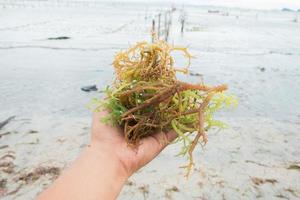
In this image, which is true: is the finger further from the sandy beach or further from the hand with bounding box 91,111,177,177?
the sandy beach

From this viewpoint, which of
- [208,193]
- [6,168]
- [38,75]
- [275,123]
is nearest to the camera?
[208,193]

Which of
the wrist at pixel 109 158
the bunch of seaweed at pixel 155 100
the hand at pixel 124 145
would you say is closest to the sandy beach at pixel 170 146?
the bunch of seaweed at pixel 155 100

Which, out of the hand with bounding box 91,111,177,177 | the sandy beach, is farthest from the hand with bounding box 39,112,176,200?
the sandy beach

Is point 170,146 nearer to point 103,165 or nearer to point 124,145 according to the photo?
point 124,145

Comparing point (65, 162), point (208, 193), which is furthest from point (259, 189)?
point (65, 162)

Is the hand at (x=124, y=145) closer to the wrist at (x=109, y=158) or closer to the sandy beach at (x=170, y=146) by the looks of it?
the wrist at (x=109, y=158)

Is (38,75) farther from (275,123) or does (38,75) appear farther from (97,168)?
(97,168)

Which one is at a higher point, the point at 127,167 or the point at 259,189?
the point at 127,167

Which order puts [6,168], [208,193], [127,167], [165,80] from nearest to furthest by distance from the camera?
[127,167]
[165,80]
[208,193]
[6,168]
